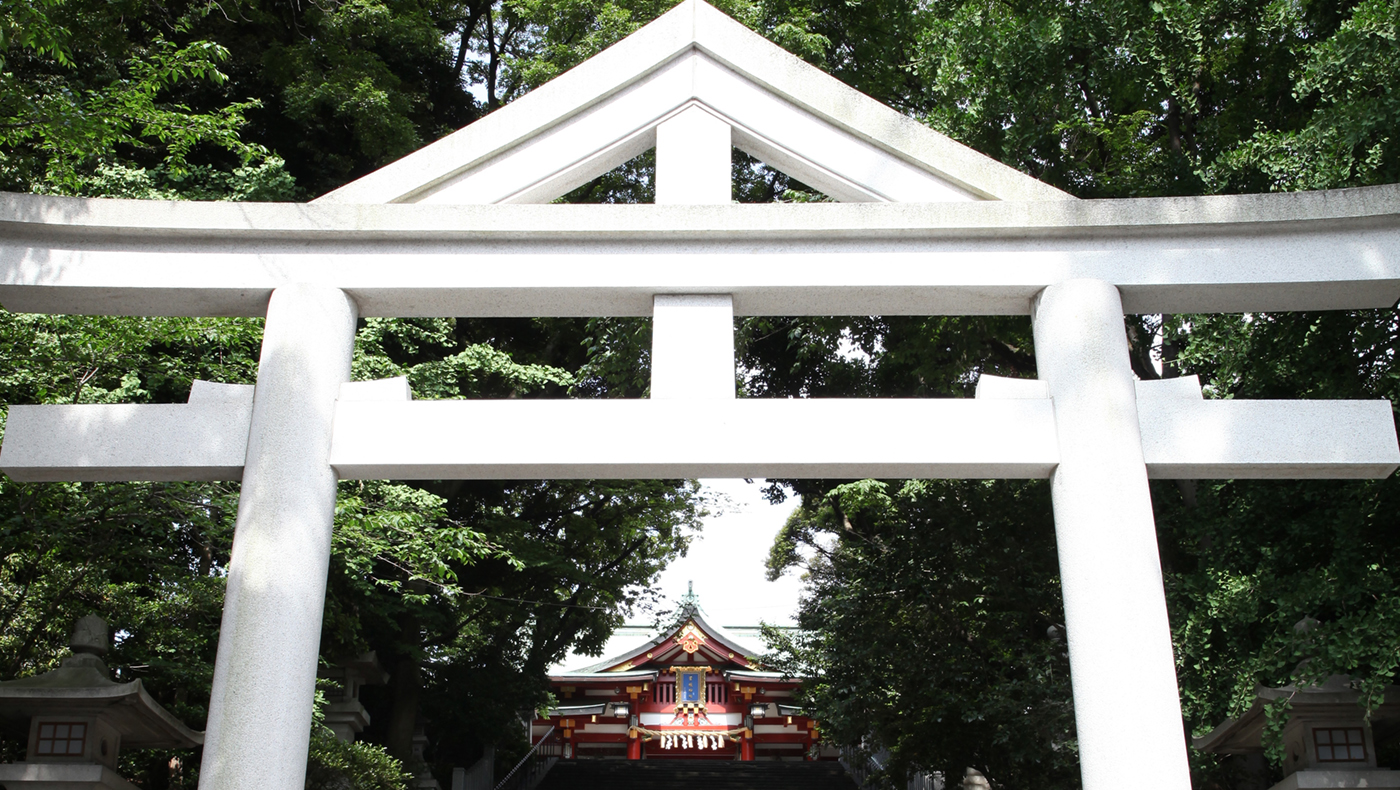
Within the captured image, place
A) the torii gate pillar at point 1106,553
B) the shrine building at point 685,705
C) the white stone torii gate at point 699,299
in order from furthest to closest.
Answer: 1. the shrine building at point 685,705
2. the white stone torii gate at point 699,299
3. the torii gate pillar at point 1106,553

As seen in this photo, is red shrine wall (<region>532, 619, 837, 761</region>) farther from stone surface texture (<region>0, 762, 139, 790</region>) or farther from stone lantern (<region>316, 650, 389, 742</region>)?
stone surface texture (<region>0, 762, 139, 790</region>)

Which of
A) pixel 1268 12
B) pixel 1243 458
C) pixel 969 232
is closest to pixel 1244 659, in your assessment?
pixel 1243 458

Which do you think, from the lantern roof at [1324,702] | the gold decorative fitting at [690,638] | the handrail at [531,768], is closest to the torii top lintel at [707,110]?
the lantern roof at [1324,702]

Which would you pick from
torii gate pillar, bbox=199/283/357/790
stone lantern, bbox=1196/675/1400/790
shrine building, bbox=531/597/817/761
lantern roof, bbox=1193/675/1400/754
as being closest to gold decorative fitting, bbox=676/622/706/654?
shrine building, bbox=531/597/817/761

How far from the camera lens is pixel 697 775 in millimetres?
19578

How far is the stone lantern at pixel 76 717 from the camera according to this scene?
6.64 meters

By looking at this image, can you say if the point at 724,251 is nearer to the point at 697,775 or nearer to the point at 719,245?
the point at 719,245

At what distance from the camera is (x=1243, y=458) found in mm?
4234

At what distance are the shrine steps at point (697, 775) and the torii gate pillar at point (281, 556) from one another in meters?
15.0

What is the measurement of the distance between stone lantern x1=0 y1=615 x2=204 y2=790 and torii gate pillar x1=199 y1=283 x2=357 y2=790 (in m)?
3.28

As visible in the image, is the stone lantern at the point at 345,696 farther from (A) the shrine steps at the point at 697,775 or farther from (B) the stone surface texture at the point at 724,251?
(B) the stone surface texture at the point at 724,251

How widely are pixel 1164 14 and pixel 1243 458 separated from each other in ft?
18.8

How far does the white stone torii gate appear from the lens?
418 centimetres

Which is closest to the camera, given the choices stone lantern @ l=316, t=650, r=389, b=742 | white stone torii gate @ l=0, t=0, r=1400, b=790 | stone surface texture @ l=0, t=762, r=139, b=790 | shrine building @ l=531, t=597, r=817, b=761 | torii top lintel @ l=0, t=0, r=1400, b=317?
white stone torii gate @ l=0, t=0, r=1400, b=790
